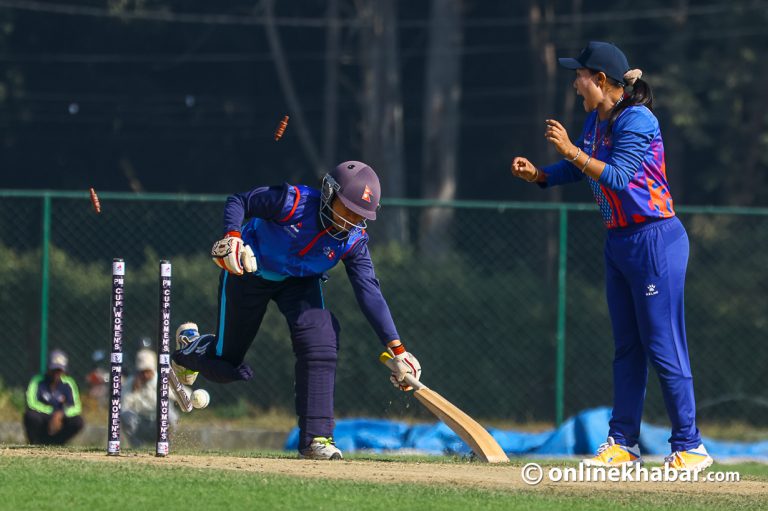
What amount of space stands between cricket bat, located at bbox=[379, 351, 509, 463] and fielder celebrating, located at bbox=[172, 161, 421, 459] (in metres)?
0.08

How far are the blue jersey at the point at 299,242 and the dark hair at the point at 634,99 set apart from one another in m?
1.52

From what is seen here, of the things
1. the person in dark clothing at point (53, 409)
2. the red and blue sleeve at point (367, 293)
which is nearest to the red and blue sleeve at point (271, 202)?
the red and blue sleeve at point (367, 293)

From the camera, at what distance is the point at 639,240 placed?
7.72 meters

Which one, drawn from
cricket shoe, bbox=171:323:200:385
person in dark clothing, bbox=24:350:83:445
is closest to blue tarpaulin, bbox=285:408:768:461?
person in dark clothing, bbox=24:350:83:445

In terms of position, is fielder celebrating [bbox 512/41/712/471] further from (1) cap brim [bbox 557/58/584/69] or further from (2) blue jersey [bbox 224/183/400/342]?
(2) blue jersey [bbox 224/183/400/342]

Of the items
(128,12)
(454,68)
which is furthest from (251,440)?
(128,12)

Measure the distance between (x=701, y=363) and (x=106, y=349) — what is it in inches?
240

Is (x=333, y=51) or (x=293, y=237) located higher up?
(x=333, y=51)

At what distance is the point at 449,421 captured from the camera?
8.60 metres

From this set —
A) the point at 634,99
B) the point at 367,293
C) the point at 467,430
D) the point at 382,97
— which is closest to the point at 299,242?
the point at 367,293

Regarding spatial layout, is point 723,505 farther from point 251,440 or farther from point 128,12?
→ point 128,12

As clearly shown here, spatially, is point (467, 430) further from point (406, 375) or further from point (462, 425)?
point (406, 375)

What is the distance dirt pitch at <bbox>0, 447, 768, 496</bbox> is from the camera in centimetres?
731

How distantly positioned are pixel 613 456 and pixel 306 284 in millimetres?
1963
